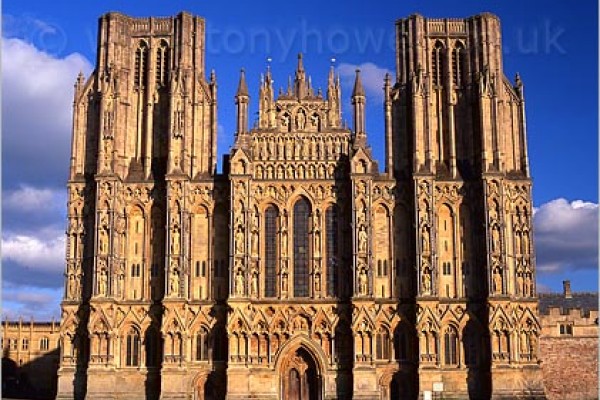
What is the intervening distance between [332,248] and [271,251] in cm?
390

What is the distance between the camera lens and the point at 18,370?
85812 millimetres

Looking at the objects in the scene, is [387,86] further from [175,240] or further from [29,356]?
[29,356]

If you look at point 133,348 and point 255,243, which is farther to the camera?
point 255,243

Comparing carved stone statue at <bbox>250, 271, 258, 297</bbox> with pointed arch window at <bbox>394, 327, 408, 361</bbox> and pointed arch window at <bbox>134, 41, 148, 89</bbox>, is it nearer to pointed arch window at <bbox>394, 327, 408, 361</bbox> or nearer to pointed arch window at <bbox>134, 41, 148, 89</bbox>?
pointed arch window at <bbox>394, 327, 408, 361</bbox>

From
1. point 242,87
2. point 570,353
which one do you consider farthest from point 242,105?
point 570,353

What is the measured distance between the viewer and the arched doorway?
52.0 metres

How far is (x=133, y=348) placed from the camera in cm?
5219

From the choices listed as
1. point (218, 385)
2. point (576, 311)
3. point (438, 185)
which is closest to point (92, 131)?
point (218, 385)

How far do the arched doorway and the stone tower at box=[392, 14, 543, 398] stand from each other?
658 centimetres

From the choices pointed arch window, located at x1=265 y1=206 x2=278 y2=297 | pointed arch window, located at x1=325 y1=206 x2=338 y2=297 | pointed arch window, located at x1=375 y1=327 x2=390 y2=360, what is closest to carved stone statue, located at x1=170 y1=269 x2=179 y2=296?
pointed arch window, located at x1=265 y1=206 x2=278 y2=297

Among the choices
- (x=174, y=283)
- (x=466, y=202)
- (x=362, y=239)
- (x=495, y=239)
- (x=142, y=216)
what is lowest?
(x=174, y=283)

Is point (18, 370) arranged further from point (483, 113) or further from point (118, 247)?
point (483, 113)

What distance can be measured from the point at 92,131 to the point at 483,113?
25568mm

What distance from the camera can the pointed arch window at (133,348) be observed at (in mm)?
52062
